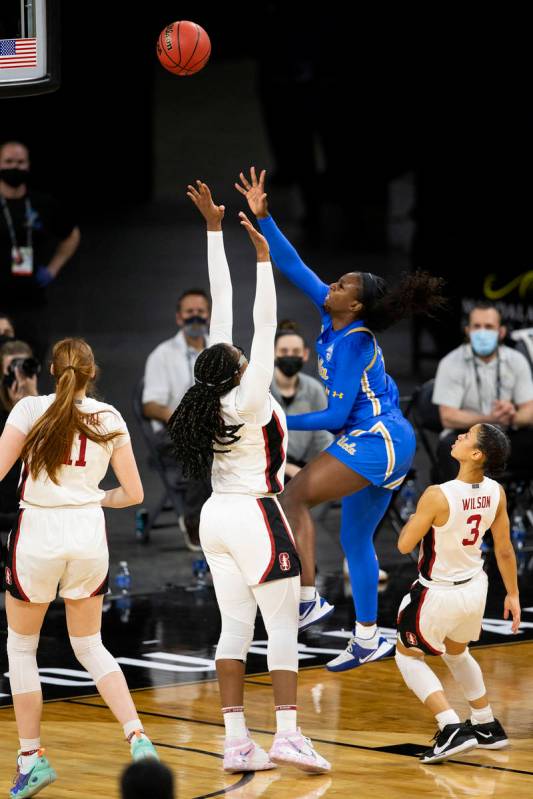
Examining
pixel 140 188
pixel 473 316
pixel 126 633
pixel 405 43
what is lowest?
pixel 126 633

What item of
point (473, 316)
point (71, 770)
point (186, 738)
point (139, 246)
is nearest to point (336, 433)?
point (186, 738)

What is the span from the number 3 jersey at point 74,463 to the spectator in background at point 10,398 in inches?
129

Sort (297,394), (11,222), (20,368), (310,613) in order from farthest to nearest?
(11,222)
(297,394)
(20,368)
(310,613)

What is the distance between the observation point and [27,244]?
431 inches

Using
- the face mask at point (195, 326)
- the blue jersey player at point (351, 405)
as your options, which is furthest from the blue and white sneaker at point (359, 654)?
the face mask at point (195, 326)

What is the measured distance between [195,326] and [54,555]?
502cm

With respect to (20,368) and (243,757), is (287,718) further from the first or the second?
(20,368)

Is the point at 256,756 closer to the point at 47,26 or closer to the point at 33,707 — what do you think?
the point at 33,707

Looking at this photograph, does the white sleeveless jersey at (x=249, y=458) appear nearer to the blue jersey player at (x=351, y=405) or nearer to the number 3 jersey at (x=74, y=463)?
the number 3 jersey at (x=74, y=463)

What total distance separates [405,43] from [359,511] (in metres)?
6.88

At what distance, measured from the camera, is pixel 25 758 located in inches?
208

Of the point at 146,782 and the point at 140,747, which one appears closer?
the point at 146,782

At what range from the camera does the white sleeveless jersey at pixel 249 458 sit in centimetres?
550

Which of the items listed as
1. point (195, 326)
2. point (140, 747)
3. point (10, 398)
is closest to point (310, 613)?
point (140, 747)
